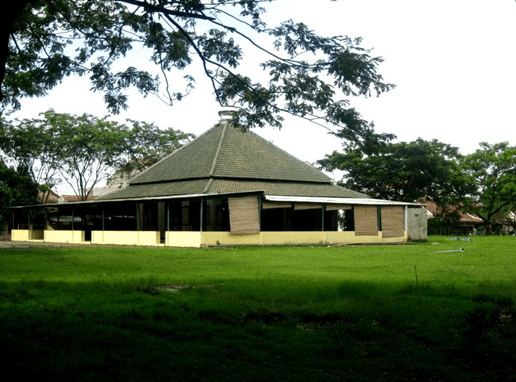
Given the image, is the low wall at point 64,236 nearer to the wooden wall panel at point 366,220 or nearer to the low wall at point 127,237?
the low wall at point 127,237

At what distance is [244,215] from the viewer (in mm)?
25891

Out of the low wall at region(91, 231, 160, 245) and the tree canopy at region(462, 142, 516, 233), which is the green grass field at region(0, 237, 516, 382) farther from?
the tree canopy at region(462, 142, 516, 233)

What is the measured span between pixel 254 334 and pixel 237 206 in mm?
19047

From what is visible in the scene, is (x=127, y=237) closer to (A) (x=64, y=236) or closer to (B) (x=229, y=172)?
(B) (x=229, y=172)

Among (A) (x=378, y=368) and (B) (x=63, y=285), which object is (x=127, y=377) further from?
(B) (x=63, y=285)

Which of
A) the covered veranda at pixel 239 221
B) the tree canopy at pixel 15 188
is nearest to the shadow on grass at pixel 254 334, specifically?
the covered veranda at pixel 239 221

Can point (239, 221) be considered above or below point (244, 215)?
below

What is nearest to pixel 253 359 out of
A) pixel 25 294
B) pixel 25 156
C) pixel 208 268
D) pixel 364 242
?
pixel 25 294

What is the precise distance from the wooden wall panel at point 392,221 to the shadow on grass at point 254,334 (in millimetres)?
21721

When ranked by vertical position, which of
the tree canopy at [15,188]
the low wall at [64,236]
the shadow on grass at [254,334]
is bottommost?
the shadow on grass at [254,334]

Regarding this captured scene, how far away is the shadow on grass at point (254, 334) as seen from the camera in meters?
5.16

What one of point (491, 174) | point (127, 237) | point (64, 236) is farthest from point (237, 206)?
point (491, 174)

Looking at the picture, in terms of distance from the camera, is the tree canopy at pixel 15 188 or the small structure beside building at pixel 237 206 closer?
the small structure beside building at pixel 237 206

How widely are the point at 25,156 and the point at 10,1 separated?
136 feet
